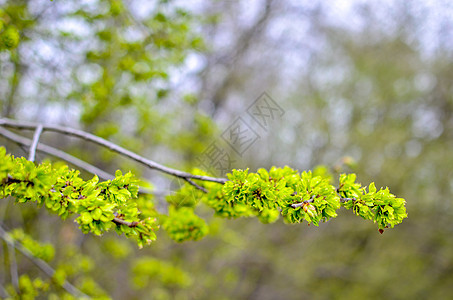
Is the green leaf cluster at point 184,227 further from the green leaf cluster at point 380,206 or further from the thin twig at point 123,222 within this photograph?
the green leaf cluster at point 380,206

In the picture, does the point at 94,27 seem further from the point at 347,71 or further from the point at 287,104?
the point at 347,71

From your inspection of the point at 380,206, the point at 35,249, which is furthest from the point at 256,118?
the point at 380,206

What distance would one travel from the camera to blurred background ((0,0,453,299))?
3467 mm

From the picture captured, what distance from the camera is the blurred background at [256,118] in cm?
347

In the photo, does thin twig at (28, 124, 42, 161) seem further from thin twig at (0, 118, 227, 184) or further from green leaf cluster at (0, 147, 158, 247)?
green leaf cluster at (0, 147, 158, 247)

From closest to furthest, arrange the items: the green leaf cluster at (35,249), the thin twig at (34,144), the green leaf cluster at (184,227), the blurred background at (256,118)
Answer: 1. the thin twig at (34,144)
2. the green leaf cluster at (184,227)
3. the green leaf cluster at (35,249)
4. the blurred background at (256,118)

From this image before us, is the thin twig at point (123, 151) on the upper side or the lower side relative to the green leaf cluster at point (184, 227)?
upper

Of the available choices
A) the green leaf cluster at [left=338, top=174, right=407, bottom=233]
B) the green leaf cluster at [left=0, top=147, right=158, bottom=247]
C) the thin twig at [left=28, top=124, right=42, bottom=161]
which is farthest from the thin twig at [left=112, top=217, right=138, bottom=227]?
the green leaf cluster at [left=338, top=174, right=407, bottom=233]

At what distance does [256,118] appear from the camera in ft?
22.9

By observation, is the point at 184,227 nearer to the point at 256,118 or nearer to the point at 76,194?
the point at 76,194

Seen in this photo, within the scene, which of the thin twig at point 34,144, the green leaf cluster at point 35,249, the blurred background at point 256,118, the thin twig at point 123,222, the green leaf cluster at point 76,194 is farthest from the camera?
the blurred background at point 256,118

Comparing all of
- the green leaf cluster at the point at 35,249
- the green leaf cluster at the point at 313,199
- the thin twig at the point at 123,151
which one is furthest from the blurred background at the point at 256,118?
the green leaf cluster at the point at 313,199

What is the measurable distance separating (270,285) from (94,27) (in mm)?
7452

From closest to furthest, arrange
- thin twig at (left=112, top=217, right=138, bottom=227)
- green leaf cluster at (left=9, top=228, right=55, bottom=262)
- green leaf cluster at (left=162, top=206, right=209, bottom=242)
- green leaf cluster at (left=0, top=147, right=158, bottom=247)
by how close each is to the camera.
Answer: green leaf cluster at (left=0, top=147, right=158, bottom=247), thin twig at (left=112, top=217, right=138, bottom=227), green leaf cluster at (left=162, top=206, right=209, bottom=242), green leaf cluster at (left=9, top=228, right=55, bottom=262)
